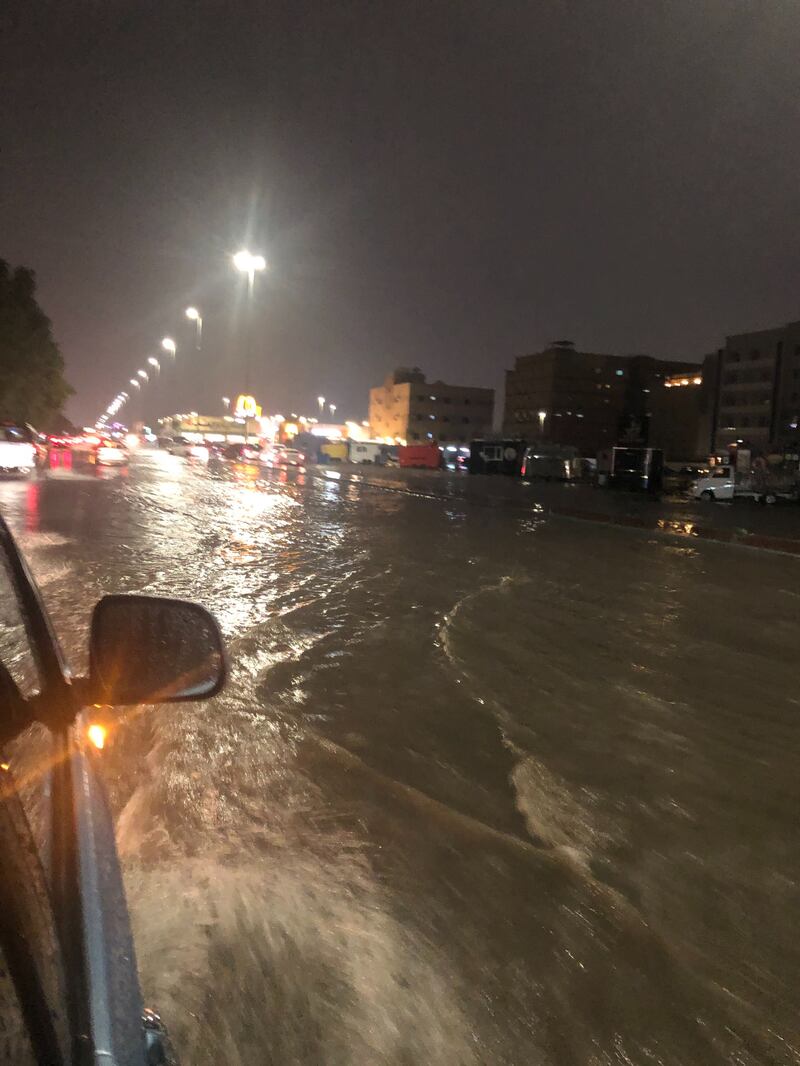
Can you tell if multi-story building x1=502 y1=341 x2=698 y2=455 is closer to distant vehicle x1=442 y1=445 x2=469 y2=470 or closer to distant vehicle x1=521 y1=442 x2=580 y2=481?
distant vehicle x1=442 y1=445 x2=469 y2=470

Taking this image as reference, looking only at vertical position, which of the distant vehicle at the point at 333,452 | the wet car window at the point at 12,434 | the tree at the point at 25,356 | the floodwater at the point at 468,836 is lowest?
the floodwater at the point at 468,836

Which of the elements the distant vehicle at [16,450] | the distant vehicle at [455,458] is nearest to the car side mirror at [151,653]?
the distant vehicle at [16,450]

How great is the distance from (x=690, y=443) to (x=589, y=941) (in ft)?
400

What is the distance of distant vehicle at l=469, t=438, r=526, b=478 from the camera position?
5934 cm

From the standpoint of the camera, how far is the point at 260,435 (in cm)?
10131

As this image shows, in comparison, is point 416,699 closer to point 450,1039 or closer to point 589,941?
point 589,941

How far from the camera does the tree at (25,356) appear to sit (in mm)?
46625

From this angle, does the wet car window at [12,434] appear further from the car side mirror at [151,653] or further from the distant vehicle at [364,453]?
the distant vehicle at [364,453]

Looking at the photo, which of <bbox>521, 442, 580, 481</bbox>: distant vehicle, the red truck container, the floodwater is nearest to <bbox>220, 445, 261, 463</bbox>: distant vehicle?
the red truck container

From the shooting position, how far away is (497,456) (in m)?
59.9

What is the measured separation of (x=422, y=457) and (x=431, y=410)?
2690 inches

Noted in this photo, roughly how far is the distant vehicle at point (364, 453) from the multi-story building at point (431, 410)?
5412cm

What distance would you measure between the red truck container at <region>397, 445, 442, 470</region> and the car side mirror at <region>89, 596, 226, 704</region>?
208 ft

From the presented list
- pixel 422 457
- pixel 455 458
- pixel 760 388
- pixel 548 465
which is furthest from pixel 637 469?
pixel 760 388
